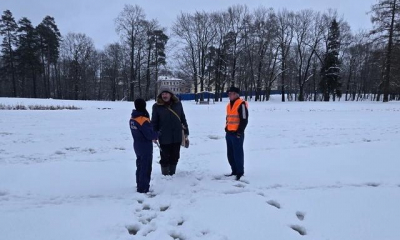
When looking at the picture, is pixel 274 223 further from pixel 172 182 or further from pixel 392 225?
pixel 172 182

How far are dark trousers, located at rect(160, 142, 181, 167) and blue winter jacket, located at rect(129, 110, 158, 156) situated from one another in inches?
27.0

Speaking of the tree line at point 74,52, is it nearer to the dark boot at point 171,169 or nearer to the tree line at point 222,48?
the tree line at point 222,48

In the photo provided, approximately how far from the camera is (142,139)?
4.65m

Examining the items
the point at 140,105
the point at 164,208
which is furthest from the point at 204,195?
the point at 140,105

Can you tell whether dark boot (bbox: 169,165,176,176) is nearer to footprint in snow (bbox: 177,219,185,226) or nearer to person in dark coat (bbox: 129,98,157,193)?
person in dark coat (bbox: 129,98,157,193)

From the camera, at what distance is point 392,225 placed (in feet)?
11.7

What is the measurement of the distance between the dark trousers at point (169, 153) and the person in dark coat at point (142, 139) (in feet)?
2.10

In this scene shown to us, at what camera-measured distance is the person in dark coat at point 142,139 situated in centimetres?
454

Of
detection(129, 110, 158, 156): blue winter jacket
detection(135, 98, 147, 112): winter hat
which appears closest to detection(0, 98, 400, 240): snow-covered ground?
detection(129, 110, 158, 156): blue winter jacket

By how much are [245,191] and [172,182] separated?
4.51 ft

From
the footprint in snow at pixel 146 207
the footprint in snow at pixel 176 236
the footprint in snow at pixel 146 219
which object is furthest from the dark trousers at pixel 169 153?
the footprint in snow at pixel 176 236

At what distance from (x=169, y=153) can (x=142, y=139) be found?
3.03 ft

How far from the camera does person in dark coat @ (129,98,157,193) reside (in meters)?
4.54

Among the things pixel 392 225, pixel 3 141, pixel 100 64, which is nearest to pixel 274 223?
pixel 392 225
